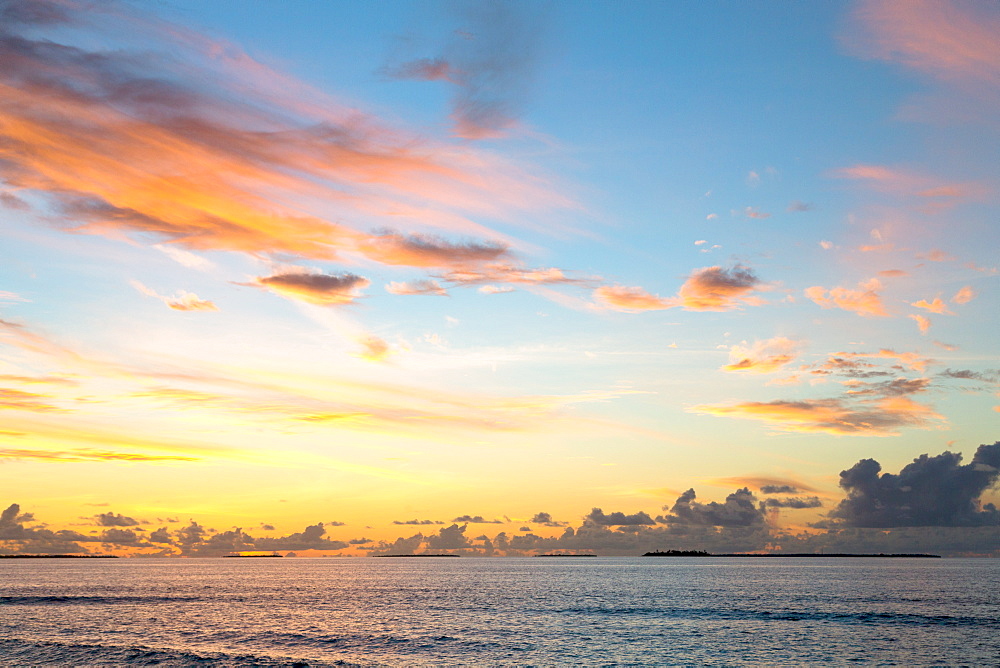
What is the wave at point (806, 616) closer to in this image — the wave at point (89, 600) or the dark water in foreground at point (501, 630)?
the dark water in foreground at point (501, 630)

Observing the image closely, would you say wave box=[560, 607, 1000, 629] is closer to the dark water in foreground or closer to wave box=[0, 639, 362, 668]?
the dark water in foreground

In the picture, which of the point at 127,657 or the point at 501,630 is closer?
the point at 127,657

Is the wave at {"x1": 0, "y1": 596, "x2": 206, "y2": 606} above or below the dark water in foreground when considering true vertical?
below

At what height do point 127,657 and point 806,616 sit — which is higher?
point 127,657

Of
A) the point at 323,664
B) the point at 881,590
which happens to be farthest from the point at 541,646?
the point at 881,590

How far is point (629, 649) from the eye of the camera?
81.9 metres

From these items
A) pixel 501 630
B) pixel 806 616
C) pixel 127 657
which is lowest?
pixel 806 616

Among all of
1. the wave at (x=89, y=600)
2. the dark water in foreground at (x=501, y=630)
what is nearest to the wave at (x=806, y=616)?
the dark water in foreground at (x=501, y=630)

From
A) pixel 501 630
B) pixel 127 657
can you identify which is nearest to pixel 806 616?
pixel 501 630

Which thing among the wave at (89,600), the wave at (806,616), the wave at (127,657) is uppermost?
the wave at (127,657)

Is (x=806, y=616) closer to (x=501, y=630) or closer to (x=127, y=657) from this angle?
(x=501, y=630)

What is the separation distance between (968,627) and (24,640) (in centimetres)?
12043

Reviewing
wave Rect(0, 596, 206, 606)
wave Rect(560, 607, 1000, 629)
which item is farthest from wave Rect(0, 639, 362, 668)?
wave Rect(0, 596, 206, 606)

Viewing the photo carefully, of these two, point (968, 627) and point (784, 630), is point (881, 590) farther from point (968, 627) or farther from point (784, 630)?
point (784, 630)
